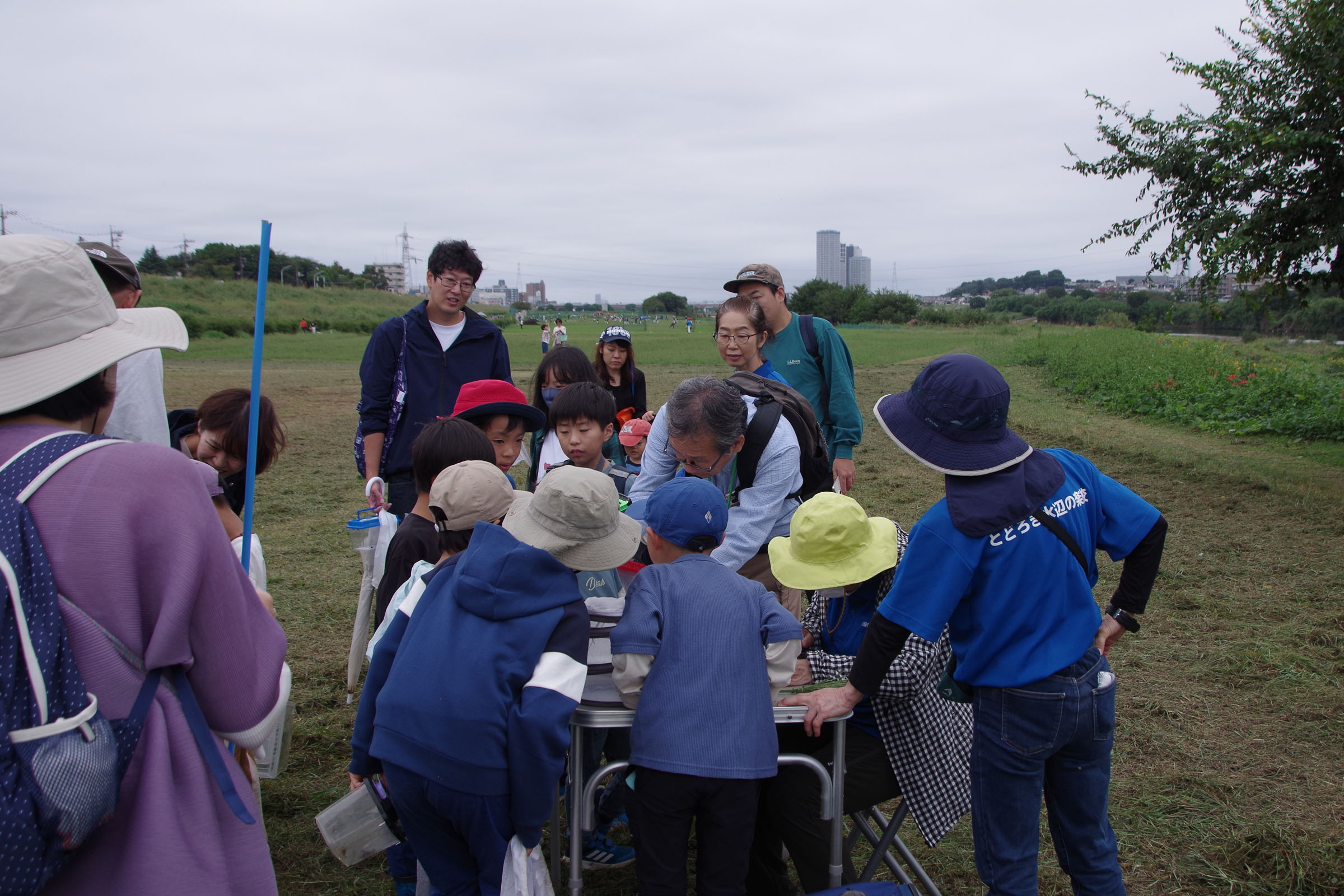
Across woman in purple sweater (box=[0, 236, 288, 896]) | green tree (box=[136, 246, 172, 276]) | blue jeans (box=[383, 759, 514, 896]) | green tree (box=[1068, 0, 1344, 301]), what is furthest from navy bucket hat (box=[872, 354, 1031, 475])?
green tree (box=[136, 246, 172, 276])

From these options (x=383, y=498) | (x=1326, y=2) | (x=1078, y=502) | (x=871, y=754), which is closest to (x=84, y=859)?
(x=871, y=754)

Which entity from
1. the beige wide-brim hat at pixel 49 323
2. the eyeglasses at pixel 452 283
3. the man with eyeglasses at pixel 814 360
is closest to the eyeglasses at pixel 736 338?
the man with eyeglasses at pixel 814 360

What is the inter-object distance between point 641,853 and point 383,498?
2.48 metres

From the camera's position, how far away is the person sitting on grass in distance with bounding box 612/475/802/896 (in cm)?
216

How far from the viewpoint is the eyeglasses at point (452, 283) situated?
167 inches

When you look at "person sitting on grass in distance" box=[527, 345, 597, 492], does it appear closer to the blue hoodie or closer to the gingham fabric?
the blue hoodie

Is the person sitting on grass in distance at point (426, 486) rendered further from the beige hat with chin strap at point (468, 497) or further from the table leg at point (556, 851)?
the table leg at point (556, 851)

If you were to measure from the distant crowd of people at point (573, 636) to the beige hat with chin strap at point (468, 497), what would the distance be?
1 centimetres

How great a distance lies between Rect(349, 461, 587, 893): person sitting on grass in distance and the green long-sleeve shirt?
274 cm

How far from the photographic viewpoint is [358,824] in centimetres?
256

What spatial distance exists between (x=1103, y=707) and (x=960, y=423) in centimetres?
85

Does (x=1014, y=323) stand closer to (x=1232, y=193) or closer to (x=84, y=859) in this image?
(x=1232, y=193)

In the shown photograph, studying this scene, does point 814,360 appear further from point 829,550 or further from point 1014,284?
point 1014,284

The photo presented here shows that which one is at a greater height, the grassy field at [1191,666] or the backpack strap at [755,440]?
the backpack strap at [755,440]
